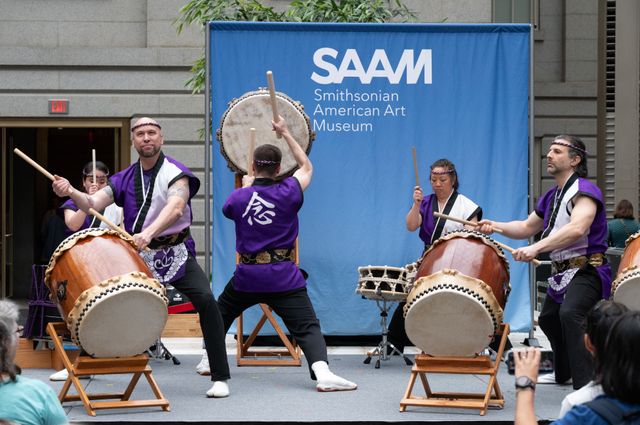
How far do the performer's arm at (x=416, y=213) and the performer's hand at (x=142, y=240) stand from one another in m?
2.32

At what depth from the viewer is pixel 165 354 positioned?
325 inches

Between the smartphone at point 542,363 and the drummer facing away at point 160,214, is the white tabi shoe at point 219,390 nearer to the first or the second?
the drummer facing away at point 160,214

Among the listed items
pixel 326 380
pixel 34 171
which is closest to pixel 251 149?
pixel 326 380

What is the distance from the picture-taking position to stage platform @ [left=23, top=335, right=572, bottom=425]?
5984mm

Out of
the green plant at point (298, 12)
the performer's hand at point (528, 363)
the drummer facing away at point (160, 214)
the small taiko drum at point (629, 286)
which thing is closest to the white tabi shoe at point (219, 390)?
the drummer facing away at point (160, 214)

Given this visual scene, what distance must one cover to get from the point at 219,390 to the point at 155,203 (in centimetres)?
113

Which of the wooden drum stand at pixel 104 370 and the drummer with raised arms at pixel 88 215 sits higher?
the drummer with raised arms at pixel 88 215

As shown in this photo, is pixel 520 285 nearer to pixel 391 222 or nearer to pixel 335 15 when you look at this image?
pixel 391 222

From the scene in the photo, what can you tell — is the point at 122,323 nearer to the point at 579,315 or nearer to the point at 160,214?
the point at 160,214

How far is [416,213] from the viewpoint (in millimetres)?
7996

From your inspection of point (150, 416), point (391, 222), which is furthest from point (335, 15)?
point (150, 416)

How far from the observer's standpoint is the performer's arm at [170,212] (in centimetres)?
627

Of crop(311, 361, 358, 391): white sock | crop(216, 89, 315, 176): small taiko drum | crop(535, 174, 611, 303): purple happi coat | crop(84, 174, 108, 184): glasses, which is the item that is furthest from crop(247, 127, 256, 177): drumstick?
crop(535, 174, 611, 303): purple happi coat

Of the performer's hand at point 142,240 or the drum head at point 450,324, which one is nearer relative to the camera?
the drum head at point 450,324
